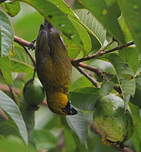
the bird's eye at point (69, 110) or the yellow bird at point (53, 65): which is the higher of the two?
the yellow bird at point (53, 65)

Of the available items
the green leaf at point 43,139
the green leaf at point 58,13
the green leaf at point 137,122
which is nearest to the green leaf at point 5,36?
the green leaf at point 58,13

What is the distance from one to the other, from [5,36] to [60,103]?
0.39 m

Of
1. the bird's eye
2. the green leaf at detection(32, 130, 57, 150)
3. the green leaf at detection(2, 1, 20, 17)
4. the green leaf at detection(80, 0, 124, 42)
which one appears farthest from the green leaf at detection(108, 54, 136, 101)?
the green leaf at detection(32, 130, 57, 150)

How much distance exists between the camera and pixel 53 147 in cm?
235

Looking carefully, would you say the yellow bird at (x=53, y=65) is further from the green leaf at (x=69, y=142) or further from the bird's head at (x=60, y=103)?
the green leaf at (x=69, y=142)

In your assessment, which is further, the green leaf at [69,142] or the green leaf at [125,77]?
the green leaf at [69,142]

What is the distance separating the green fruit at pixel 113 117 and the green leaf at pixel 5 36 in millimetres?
467

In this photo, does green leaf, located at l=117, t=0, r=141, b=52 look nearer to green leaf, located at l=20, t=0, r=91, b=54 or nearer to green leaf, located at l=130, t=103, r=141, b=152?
green leaf, located at l=20, t=0, r=91, b=54

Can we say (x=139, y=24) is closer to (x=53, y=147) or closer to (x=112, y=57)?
(x=112, y=57)

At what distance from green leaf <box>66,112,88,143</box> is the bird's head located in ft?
0.24

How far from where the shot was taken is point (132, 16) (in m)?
0.88

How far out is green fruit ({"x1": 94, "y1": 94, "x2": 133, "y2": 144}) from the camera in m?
1.44

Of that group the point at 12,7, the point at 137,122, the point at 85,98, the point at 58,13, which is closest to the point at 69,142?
the point at 137,122

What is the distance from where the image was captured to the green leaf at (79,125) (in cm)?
153
